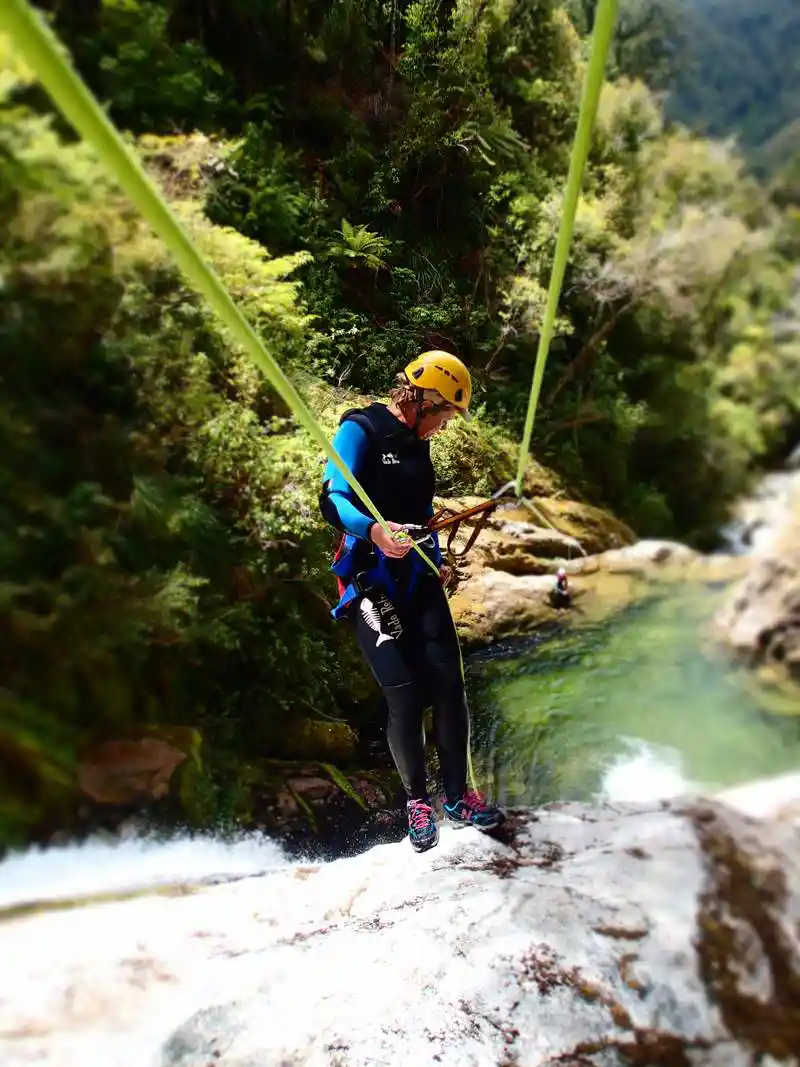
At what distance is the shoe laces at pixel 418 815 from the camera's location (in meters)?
0.94

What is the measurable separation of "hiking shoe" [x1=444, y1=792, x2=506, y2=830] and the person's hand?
43cm

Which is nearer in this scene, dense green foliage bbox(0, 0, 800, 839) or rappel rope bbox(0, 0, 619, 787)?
rappel rope bbox(0, 0, 619, 787)

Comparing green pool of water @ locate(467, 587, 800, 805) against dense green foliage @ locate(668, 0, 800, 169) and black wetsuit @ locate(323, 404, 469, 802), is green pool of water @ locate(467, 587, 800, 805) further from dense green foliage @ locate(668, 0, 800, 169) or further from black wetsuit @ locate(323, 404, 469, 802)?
dense green foliage @ locate(668, 0, 800, 169)

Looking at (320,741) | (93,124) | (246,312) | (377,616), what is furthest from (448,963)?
(93,124)

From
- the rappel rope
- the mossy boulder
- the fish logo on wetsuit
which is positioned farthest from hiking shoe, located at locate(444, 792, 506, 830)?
the rappel rope

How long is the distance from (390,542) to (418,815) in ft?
1.42

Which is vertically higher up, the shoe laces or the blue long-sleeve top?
the blue long-sleeve top

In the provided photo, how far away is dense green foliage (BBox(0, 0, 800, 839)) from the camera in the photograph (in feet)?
2.29

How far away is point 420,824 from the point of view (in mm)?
939

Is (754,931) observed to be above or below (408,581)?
below

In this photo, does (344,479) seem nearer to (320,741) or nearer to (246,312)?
(246,312)

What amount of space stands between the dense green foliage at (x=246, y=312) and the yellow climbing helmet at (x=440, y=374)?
0.03 m

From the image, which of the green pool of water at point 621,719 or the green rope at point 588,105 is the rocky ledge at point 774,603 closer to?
the green pool of water at point 621,719

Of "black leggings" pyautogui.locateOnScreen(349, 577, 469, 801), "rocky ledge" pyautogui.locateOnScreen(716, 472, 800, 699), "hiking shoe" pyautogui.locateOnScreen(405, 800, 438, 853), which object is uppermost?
"rocky ledge" pyautogui.locateOnScreen(716, 472, 800, 699)
